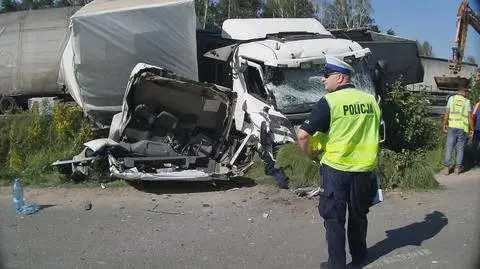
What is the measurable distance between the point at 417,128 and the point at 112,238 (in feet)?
20.1

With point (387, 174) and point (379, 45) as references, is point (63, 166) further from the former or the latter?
point (379, 45)

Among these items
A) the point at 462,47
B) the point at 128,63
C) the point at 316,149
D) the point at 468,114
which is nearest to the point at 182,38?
the point at 128,63

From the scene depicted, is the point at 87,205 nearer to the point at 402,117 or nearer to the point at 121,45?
the point at 121,45

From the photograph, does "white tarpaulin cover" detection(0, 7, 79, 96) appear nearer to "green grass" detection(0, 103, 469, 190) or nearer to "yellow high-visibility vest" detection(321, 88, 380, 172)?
"green grass" detection(0, 103, 469, 190)

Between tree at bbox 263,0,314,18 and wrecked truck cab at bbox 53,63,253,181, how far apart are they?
3893 centimetres

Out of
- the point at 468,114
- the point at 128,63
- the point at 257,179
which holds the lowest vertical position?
the point at 257,179

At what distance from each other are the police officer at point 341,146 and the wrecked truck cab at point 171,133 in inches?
140

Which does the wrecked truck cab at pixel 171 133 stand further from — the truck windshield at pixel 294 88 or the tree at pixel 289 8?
the tree at pixel 289 8

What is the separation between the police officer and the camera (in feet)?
13.9

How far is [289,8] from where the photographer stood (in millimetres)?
47500

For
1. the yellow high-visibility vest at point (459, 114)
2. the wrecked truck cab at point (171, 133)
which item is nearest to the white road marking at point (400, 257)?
the wrecked truck cab at point (171, 133)

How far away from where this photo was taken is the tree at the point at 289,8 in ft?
155

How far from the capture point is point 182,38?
1005 centimetres

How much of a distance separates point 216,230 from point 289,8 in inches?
1713
